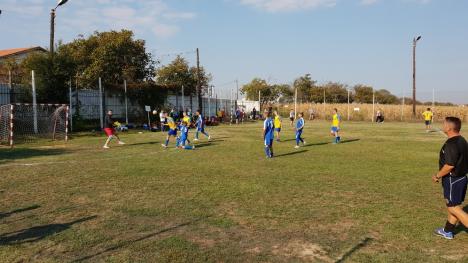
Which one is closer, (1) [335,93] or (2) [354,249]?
(2) [354,249]

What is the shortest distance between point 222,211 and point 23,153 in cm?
1234

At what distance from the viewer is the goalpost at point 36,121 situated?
21.6 metres

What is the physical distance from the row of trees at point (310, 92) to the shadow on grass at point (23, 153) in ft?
176

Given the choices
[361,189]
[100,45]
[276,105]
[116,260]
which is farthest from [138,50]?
[116,260]

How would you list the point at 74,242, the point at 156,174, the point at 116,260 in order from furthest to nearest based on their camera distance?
the point at 156,174 < the point at 74,242 < the point at 116,260

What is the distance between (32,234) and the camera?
21.0ft

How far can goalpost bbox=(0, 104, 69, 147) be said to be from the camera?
70.8 feet

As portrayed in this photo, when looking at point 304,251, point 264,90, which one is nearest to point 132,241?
point 304,251

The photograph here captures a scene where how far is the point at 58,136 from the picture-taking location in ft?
77.8

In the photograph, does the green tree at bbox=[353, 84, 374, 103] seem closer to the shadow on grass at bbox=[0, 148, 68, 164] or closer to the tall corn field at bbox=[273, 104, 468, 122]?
the tall corn field at bbox=[273, 104, 468, 122]

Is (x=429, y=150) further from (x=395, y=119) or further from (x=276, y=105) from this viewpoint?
(x=276, y=105)

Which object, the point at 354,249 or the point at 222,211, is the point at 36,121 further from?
the point at 354,249

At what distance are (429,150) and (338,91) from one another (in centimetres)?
6283

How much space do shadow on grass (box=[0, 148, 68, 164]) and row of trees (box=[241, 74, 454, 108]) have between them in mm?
53768
